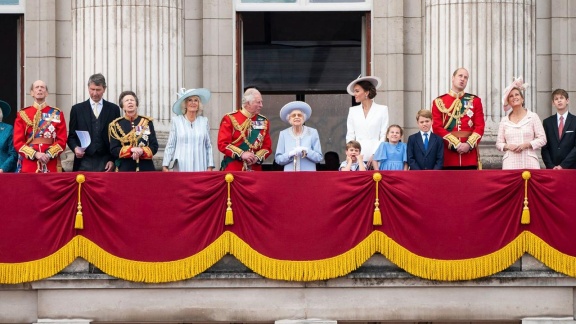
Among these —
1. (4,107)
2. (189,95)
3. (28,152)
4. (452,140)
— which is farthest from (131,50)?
(452,140)

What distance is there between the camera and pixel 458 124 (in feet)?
72.7

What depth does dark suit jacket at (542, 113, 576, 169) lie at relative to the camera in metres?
22.1

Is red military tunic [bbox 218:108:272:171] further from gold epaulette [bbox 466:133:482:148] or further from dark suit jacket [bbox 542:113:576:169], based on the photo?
dark suit jacket [bbox 542:113:576:169]

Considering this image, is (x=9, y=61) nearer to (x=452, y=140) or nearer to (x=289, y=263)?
(x=289, y=263)

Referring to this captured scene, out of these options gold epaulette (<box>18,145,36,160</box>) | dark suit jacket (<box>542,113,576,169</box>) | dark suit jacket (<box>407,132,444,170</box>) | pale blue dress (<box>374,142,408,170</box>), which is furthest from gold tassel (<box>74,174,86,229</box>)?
dark suit jacket (<box>542,113,576,169</box>)

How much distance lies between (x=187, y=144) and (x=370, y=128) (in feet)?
7.74

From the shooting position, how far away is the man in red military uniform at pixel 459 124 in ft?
72.0

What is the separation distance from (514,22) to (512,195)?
14.3 feet

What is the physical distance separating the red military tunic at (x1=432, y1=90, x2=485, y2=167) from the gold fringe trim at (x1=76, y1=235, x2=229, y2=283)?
3187 millimetres

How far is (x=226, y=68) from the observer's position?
2598cm

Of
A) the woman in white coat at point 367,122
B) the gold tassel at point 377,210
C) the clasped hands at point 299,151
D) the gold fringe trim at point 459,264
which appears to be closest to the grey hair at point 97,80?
the clasped hands at point 299,151

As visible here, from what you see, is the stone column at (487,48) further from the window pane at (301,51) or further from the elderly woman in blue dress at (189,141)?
the elderly woman in blue dress at (189,141)

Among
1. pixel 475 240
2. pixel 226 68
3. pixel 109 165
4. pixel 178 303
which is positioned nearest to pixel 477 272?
pixel 475 240

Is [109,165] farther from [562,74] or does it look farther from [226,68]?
[562,74]
